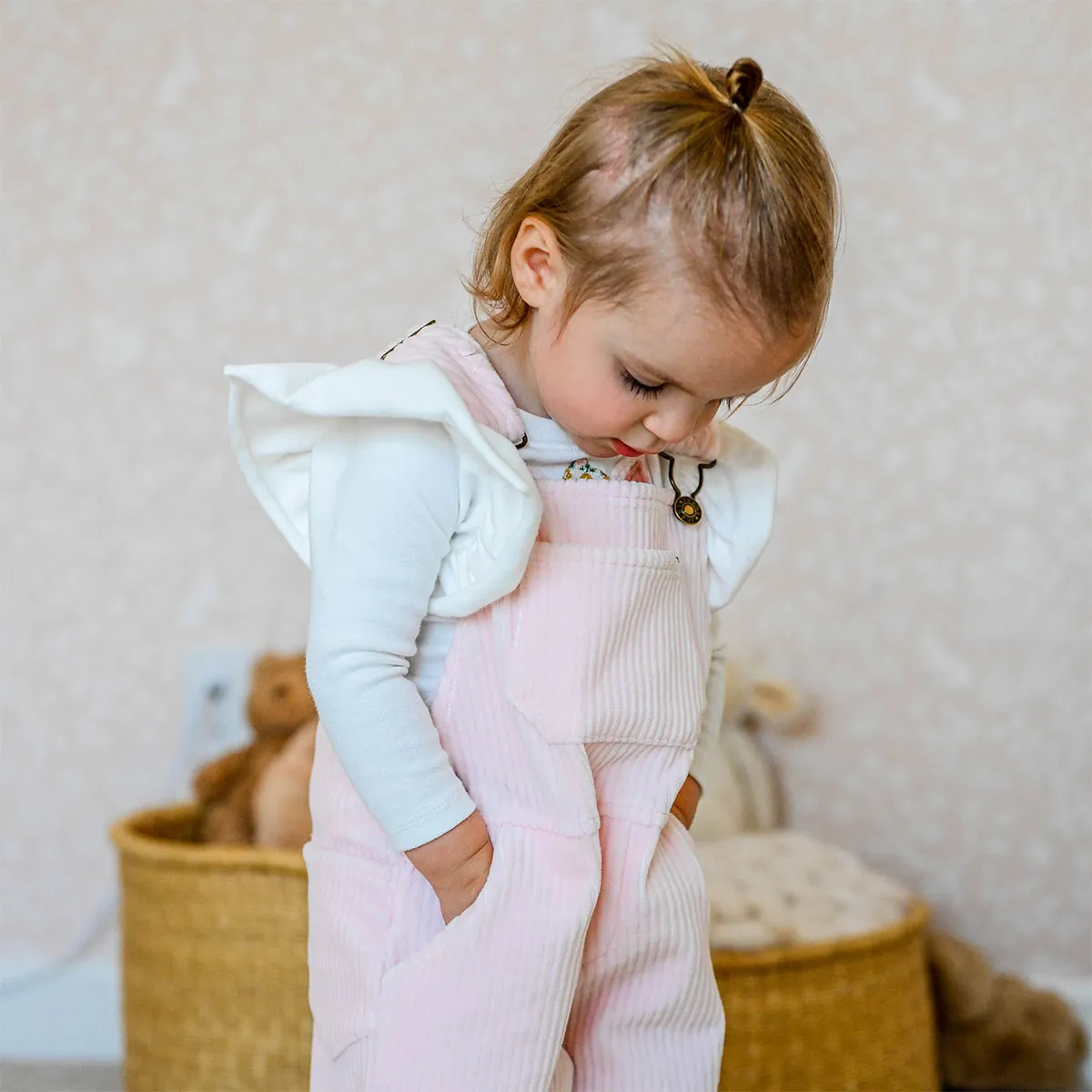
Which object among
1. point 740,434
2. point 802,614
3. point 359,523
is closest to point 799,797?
point 802,614

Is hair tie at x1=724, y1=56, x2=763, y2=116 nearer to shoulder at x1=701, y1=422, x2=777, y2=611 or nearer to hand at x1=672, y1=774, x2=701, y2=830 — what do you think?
shoulder at x1=701, y1=422, x2=777, y2=611

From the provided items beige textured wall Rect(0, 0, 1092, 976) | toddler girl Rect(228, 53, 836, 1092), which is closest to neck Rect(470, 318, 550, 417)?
toddler girl Rect(228, 53, 836, 1092)

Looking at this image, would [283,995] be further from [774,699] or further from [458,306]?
[458,306]

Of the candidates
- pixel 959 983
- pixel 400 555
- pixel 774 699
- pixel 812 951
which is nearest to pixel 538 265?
pixel 400 555

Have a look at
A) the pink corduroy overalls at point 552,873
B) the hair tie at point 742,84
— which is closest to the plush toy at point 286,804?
the pink corduroy overalls at point 552,873

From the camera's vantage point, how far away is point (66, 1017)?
1809 millimetres

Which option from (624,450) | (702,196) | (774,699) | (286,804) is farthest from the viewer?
(774,699)

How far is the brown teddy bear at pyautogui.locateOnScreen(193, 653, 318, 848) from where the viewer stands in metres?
1.51

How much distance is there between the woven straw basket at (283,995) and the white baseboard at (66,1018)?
1.14 feet

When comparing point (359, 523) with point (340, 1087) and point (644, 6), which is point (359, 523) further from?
point (644, 6)

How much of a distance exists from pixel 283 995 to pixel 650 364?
36.7 inches

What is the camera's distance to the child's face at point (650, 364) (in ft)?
2.45

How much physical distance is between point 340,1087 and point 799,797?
3.36 ft

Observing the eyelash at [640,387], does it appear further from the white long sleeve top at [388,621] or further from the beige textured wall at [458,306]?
the beige textured wall at [458,306]
